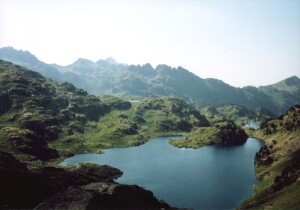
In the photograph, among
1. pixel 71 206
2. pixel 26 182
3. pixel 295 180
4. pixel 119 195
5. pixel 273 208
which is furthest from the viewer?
pixel 295 180

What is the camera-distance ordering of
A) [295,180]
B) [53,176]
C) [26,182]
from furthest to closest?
1. [53,176]
2. [295,180]
3. [26,182]

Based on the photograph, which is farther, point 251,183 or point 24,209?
point 251,183

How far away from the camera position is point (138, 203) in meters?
105

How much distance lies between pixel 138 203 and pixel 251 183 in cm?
10978

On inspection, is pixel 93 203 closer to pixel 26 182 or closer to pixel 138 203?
pixel 138 203

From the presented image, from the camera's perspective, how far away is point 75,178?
516ft

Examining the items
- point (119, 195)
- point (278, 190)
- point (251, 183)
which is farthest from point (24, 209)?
point (251, 183)

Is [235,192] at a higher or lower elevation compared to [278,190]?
lower

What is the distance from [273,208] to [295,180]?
2723 cm

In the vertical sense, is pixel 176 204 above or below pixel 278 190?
below

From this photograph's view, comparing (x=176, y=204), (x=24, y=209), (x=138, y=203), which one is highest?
(x=138, y=203)

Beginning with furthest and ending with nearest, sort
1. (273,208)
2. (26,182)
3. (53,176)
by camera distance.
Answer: (53,176) < (26,182) < (273,208)

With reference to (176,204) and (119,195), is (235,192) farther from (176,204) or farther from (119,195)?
(119,195)

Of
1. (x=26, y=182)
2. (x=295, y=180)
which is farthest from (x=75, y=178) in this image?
(x=295, y=180)
